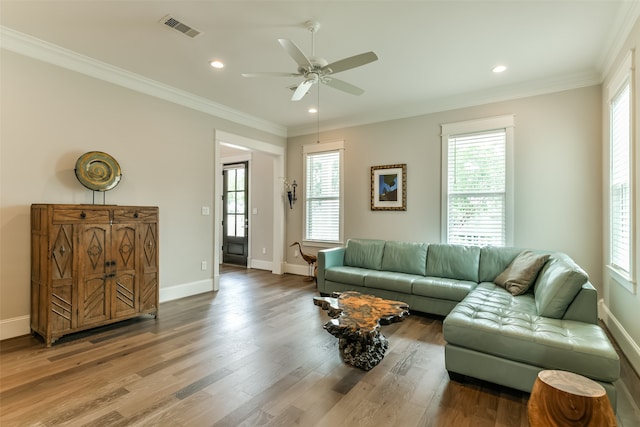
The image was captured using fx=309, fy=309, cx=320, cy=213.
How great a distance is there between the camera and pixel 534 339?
6.67 feet

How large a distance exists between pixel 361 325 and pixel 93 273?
2696 mm

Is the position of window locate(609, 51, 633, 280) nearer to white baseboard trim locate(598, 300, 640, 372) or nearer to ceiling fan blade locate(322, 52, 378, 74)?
white baseboard trim locate(598, 300, 640, 372)

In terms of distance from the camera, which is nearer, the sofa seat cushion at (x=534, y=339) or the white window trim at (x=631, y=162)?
the sofa seat cushion at (x=534, y=339)

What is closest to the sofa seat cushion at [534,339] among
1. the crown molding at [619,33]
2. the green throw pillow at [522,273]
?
the green throw pillow at [522,273]

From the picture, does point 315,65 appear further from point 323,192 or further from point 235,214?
point 235,214

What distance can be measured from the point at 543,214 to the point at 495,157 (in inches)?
37.3

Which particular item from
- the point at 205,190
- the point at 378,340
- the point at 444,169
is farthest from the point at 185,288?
the point at 444,169

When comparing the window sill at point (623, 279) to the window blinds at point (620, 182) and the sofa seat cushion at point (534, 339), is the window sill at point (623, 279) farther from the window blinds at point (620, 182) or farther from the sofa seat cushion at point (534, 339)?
the sofa seat cushion at point (534, 339)

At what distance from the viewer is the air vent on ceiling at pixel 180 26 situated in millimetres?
2693

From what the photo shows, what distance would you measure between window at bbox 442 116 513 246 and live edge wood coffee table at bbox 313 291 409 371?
220 centimetres

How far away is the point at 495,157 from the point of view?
4.25m

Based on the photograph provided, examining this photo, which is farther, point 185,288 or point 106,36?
point 185,288

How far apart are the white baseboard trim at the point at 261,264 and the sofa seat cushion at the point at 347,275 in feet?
7.82

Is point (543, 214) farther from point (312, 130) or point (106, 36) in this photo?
point (106, 36)
